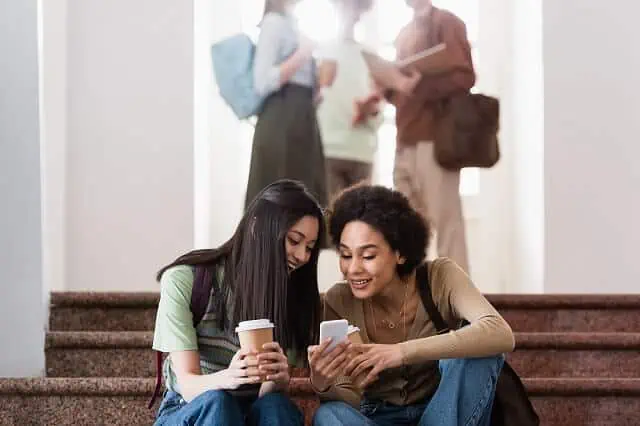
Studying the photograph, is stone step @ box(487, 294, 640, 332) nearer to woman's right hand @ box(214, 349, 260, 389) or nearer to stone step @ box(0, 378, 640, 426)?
stone step @ box(0, 378, 640, 426)

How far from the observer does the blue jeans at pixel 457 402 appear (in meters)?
2.47

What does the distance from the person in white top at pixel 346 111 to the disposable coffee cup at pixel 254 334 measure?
296 centimetres

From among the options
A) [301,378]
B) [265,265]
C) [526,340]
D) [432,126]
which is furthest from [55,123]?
[265,265]

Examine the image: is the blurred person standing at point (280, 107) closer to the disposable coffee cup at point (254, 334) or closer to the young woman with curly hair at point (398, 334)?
the young woman with curly hair at point (398, 334)

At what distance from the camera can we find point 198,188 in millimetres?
5605

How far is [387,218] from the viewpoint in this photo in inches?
107

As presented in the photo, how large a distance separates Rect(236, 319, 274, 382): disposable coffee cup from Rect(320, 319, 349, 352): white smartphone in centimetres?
14

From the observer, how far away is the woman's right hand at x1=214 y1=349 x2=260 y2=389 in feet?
7.60

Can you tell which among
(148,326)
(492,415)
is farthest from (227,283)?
(148,326)

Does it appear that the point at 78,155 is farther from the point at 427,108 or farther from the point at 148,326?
the point at 427,108

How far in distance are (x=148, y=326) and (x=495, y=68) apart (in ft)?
11.2

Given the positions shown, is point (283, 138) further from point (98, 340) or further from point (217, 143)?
point (217, 143)

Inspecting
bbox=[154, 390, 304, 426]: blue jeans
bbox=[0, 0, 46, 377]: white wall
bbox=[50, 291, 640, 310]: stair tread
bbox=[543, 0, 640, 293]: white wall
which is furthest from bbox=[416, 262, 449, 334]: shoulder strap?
bbox=[543, 0, 640, 293]: white wall

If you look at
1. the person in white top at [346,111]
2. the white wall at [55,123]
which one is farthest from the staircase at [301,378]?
the person in white top at [346,111]
